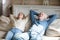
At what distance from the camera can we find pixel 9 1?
13.3 feet

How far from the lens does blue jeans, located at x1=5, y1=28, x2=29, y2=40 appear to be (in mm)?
2178

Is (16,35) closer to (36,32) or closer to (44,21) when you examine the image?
(36,32)

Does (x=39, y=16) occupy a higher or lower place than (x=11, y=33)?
higher

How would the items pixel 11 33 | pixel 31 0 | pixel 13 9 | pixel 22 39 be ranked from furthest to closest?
pixel 31 0 < pixel 13 9 < pixel 11 33 < pixel 22 39

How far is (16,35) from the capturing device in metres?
2.24

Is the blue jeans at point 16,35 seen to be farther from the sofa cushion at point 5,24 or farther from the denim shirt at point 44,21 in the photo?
the denim shirt at point 44,21

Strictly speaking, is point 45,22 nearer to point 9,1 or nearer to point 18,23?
point 18,23

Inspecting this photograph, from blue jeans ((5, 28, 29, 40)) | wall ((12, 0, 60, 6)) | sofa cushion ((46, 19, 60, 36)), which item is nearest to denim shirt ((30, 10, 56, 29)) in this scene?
sofa cushion ((46, 19, 60, 36))

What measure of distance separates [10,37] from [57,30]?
2.43 feet

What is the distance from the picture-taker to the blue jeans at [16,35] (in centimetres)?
218

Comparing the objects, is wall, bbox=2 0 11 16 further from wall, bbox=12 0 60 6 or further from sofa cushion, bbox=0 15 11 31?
sofa cushion, bbox=0 15 11 31

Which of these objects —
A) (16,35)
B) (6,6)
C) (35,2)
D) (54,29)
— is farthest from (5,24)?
(35,2)

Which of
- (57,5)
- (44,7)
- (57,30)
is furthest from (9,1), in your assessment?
(57,30)

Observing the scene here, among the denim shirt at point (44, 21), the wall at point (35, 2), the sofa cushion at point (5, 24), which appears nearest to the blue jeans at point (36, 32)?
the denim shirt at point (44, 21)
